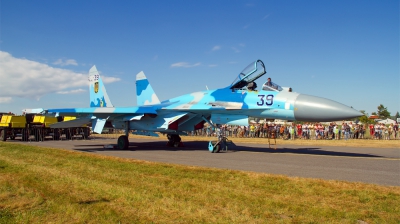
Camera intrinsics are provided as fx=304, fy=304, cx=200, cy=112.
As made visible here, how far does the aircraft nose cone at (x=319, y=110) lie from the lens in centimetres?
917

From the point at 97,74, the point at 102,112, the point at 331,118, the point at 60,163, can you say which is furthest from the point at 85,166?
the point at 97,74

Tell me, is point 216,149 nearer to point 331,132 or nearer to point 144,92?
point 144,92

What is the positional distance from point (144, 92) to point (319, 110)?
10.3 meters

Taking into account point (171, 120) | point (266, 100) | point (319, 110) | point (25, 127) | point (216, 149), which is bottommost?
point (216, 149)

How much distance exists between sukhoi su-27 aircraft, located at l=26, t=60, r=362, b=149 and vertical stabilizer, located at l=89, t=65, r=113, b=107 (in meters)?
2.32

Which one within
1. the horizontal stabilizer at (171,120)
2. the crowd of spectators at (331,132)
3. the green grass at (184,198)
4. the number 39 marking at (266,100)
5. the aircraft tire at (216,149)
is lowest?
the green grass at (184,198)

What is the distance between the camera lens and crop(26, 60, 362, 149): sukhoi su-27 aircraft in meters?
9.88

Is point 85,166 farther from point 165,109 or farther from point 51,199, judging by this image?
point 165,109

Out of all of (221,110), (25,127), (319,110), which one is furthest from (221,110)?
(25,127)

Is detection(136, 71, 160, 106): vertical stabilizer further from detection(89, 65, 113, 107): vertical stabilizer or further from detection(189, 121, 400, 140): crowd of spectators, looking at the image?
detection(189, 121, 400, 140): crowd of spectators

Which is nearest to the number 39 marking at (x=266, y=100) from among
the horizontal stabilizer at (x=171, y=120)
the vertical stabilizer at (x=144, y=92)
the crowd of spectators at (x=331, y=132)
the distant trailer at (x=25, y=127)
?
the horizontal stabilizer at (x=171, y=120)

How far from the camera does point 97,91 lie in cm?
1705

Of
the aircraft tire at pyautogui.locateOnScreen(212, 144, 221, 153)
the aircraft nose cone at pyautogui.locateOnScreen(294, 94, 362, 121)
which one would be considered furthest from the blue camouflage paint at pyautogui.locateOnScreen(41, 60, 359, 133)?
the aircraft tire at pyautogui.locateOnScreen(212, 144, 221, 153)

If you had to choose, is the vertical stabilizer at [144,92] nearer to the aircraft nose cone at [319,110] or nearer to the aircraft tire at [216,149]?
the aircraft tire at [216,149]
